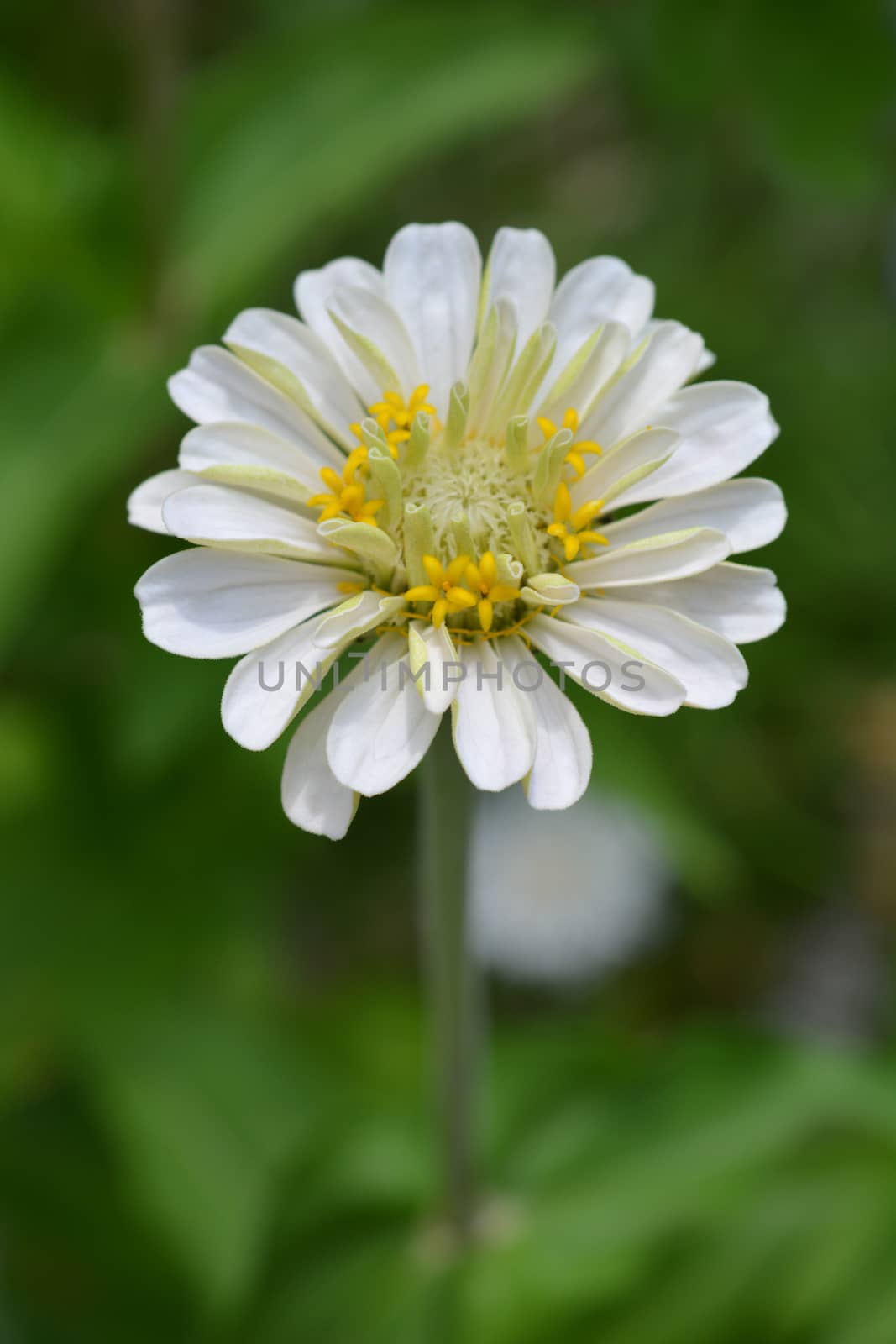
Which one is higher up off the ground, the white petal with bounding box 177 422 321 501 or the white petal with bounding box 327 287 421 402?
the white petal with bounding box 327 287 421 402

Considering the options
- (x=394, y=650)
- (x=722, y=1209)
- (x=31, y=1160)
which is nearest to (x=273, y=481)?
(x=394, y=650)

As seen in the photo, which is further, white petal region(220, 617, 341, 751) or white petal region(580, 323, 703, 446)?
white petal region(580, 323, 703, 446)

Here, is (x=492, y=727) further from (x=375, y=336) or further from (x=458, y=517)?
(x=375, y=336)

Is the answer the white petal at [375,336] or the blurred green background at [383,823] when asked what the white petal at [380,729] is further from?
the blurred green background at [383,823]

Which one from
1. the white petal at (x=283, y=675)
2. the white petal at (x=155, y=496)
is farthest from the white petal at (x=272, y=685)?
the white petal at (x=155, y=496)

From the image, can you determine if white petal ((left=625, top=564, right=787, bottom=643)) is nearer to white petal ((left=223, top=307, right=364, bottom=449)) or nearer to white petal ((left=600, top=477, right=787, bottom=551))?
white petal ((left=600, top=477, right=787, bottom=551))

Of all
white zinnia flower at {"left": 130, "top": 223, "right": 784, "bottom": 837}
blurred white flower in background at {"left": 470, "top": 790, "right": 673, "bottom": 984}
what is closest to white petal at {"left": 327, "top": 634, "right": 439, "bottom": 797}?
white zinnia flower at {"left": 130, "top": 223, "right": 784, "bottom": 837}
